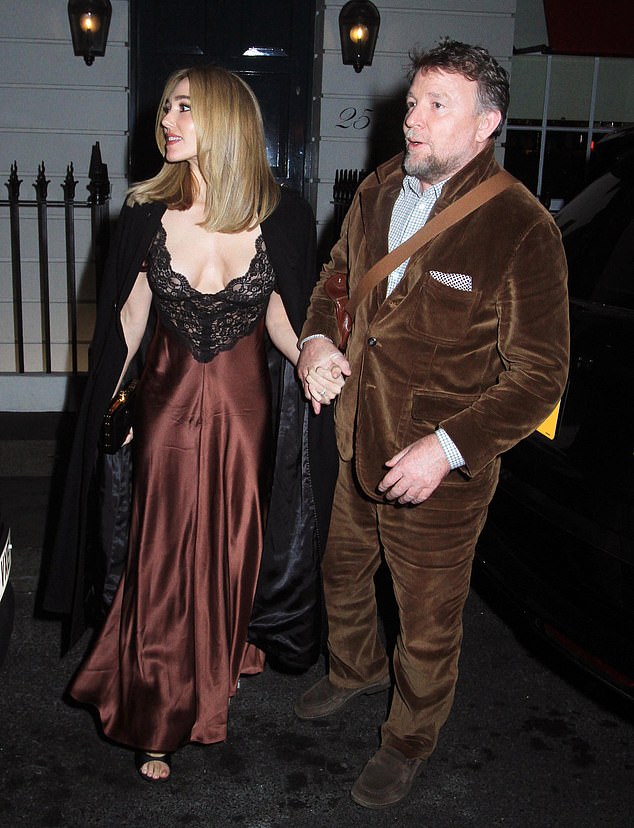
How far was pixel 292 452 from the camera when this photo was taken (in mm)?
3254

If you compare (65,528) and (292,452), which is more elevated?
(292,452)

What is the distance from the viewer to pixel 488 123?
2.53 meters

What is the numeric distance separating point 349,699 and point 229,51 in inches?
264

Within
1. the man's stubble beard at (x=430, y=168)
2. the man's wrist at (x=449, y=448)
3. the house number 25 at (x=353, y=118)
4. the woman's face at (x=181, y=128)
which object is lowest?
the man's wrist at (x=449, y=448)

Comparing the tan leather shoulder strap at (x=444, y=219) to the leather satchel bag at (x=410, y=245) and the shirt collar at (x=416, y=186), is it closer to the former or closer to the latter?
the leather satchel bag at (x=410, y=245)

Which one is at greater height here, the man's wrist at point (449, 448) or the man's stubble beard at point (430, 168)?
the man's stubble beard at point (430, 168)

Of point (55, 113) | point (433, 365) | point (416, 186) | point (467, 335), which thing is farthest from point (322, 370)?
point (55, 113)

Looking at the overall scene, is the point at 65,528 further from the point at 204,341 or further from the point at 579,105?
the point at 579,105

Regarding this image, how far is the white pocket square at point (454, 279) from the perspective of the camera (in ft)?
8.18

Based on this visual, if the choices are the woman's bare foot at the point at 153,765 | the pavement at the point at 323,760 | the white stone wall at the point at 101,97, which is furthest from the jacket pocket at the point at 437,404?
the white stone wall at the point at 101,97

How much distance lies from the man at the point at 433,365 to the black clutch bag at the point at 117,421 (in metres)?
0.57

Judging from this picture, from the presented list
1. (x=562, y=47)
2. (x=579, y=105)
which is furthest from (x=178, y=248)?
(x=579, y=105)

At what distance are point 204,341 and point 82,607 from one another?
1058mm

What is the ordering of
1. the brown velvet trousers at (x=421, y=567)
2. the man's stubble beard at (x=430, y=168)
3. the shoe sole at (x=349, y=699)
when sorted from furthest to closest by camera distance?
the shoe sole at (x=349, y=699) < the brown velvet trousers at (x=421, y=567) < the man's stubble beard at (x=430, y=168)
